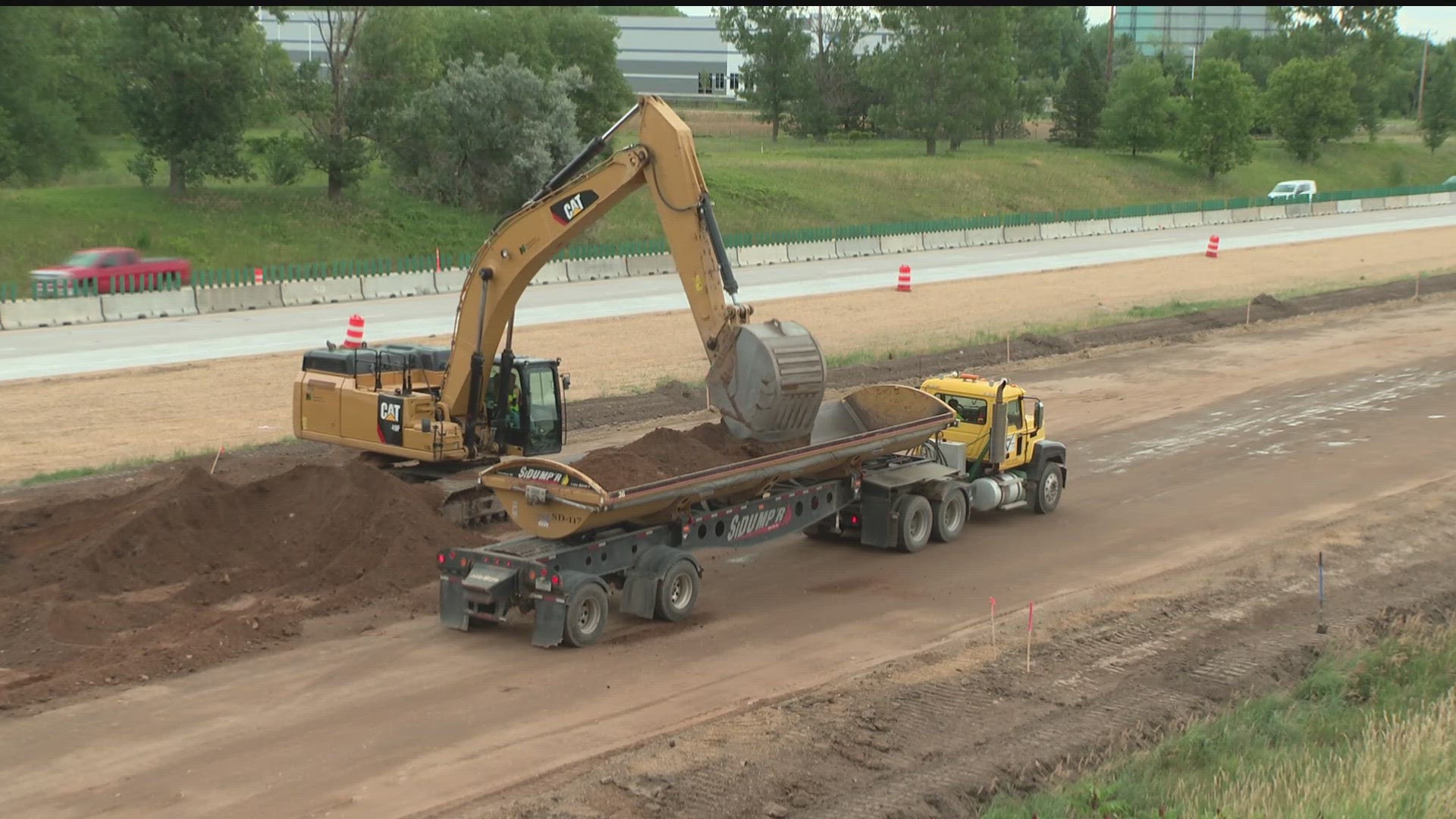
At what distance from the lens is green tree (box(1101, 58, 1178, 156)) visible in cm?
9919

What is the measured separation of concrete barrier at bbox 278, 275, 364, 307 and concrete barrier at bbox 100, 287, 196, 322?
297cm

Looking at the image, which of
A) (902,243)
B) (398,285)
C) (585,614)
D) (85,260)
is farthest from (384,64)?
(585,614)

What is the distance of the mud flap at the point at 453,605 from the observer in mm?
17219

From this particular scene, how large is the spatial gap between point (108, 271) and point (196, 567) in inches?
1187

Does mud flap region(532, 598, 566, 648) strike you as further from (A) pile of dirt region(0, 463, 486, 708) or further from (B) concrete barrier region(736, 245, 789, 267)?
(B) concrete barrier region(736, 245, 789, 267)

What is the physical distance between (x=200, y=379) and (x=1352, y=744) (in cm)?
2721

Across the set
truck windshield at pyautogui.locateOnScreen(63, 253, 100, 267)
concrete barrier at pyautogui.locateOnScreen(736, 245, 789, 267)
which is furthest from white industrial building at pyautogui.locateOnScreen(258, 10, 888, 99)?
truck windshield at pyautogui.locateOnScreen(63, 253, 100, 267)

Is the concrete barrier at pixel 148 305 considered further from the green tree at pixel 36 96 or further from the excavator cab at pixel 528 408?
the excavator cab at pixel 528 408

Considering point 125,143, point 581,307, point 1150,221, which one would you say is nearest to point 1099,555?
point 581,307

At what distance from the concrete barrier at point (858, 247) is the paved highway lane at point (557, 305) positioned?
38.5 inches

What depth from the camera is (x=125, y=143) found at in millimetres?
75812

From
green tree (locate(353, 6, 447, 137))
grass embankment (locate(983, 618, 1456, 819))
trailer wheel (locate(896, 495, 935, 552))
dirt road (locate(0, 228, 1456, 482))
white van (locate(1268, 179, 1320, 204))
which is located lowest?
grass embankment (locate(983, 618, 1456, 819))

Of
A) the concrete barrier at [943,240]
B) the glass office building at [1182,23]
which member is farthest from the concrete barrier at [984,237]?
the glass office building at [1182,23]

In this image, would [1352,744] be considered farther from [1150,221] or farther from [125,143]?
[125,143]
